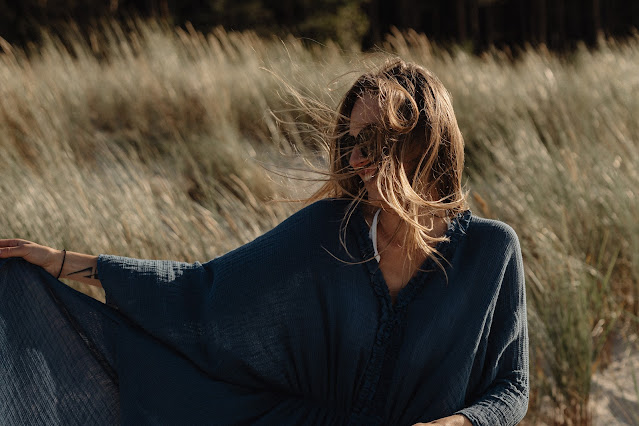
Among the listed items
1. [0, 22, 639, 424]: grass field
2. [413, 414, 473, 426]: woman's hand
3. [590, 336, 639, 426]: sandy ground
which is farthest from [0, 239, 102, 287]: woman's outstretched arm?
→ [590, 336, 639, 426]: sandy ground

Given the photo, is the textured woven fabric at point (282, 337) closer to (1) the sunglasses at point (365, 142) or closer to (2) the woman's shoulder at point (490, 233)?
(2) the woman's shoulder at point (490, 233)

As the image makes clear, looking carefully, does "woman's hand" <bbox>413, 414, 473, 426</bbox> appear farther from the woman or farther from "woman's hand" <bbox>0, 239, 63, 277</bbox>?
"woman's hand" <bbox>0, 239, 63, 277</bbox>

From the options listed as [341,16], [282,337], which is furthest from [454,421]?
[341,16]

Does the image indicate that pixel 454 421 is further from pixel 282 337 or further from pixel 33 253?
pixel 33 253

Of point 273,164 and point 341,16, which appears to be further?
point 341,16

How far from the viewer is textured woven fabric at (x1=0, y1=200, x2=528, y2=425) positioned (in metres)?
1.64

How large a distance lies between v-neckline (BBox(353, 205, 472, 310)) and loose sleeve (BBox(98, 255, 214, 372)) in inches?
16.2

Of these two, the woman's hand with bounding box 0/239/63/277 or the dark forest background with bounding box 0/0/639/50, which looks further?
the dark forest background with bounding box 0/0/639/50

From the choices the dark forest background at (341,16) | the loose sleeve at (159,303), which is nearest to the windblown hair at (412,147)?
the loose sleeve at (159,303)

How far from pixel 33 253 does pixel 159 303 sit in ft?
1.12

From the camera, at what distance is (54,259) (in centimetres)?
172

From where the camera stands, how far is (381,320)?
5.38ft

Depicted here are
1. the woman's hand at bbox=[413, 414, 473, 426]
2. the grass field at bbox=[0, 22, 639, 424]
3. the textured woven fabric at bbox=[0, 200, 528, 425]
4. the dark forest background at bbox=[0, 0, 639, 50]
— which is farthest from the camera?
the dark forest background at bbox=[0, 0, 639, 50]

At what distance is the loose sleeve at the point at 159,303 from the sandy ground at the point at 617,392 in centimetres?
170
